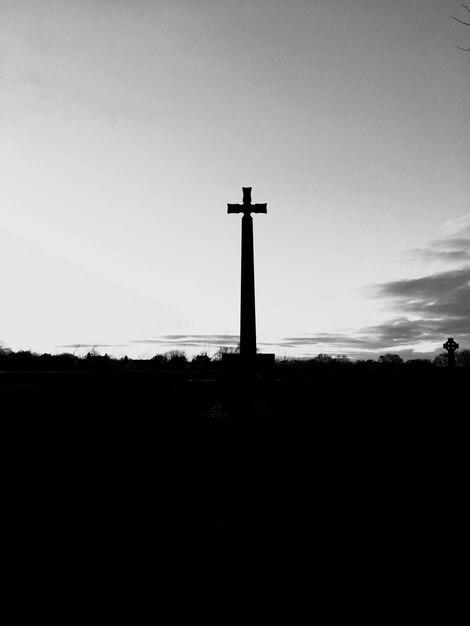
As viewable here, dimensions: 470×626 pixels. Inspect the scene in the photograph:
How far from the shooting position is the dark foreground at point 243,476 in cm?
456

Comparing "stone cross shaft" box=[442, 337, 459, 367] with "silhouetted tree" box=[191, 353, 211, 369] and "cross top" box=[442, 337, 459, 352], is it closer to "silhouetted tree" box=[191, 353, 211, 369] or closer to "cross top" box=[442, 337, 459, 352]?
"cross top" box=[442, 337, 459, 352]

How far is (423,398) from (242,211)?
6.74 m

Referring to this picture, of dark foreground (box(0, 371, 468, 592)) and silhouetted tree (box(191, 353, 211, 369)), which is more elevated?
silhouetted tree (box(191, 353, 211, 369))

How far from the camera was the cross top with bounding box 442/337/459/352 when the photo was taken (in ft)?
70.7

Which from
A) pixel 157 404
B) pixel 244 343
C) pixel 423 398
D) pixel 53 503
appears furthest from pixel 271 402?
pixel 53 503

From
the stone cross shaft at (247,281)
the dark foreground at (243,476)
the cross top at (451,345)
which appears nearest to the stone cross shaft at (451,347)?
the cross top at (451,345)

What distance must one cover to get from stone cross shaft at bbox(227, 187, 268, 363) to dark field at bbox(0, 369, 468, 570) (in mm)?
1232

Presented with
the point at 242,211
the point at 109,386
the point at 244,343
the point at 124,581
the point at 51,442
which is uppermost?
the point at 242,211

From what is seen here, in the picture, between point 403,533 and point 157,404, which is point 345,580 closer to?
point 403,533

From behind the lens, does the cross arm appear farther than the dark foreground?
Yes

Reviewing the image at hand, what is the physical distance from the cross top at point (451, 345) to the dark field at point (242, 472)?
10159mm

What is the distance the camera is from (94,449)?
813 cm

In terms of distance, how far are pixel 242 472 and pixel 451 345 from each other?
→ 17.9m

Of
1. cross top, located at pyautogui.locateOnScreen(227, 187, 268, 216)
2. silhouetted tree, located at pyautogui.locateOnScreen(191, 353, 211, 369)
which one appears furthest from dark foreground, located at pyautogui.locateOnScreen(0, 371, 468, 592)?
silhouetted tree, located at pyautogui.locateOnScreen(191, 353, 211, 369)
